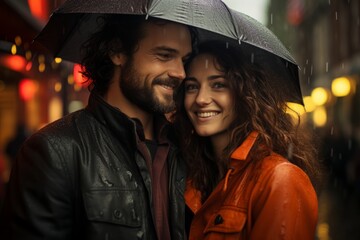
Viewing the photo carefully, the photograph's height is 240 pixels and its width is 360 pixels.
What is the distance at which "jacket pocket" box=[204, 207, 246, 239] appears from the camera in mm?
3350

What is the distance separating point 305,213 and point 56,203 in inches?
58.9

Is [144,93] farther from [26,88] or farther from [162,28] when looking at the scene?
[26,88]

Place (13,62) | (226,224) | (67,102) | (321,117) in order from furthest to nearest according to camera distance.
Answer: (321,117), (67,102), (13,62), (226,224)

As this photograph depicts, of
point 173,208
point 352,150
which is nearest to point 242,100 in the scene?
point 173,208

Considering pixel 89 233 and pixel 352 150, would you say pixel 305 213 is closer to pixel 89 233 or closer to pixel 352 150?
pixel 89 233

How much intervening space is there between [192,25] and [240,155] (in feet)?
3.19

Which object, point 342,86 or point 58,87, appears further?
point 342,86

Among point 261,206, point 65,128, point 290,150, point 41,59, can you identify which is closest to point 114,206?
point 65,128

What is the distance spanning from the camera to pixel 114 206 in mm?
3053

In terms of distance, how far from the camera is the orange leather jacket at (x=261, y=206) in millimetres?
3156

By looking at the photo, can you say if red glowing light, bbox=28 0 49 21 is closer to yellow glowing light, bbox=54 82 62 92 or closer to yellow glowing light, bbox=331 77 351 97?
yellow glowing light, bbox=54 82 62 92

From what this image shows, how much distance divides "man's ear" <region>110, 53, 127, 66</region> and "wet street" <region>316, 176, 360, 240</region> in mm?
5414

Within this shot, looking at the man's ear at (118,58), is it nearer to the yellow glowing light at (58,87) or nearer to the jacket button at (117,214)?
the jacket button at (117,214)

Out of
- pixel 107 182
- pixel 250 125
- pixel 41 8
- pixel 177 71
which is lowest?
pixel 107 182
